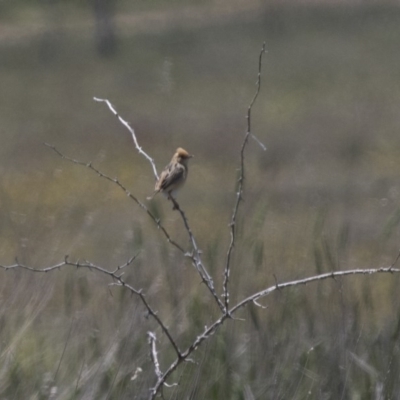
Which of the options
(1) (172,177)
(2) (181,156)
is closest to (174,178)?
(1) (172,177)

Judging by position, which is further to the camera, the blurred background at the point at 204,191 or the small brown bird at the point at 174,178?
the small brown bird at the point at 174,178

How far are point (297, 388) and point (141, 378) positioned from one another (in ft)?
1.88

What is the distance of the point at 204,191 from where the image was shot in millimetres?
19875

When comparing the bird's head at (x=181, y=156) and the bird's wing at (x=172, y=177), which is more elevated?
the bird's head at (x=181, y=156)

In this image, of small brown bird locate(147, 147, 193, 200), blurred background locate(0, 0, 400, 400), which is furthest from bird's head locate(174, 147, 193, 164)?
blurred background locate(0, 0, 400, 400)

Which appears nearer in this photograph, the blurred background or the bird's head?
the blurred background

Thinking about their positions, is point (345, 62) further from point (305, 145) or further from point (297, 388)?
point (297, 388)

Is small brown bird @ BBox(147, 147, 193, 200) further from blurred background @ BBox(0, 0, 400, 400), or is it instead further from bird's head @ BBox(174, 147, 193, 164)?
blurred background @ BBox(0, 0, 400, 400)

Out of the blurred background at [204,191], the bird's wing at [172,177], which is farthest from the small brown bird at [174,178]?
the blurred background at [204,191]

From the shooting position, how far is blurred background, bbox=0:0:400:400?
442cm

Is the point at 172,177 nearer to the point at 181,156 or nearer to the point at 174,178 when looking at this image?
the point at 174,178

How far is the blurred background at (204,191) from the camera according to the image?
4418 mm

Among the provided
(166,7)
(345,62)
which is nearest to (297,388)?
(345,62)

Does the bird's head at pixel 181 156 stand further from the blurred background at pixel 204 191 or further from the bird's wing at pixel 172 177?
the blurred background at pixel 204 191
